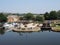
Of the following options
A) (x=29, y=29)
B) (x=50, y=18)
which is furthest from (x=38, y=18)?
(x=29, y=29)

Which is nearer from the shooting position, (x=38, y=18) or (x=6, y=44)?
(x=6, y=44)

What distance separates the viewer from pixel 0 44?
33.1ft

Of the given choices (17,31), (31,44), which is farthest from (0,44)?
(17,31)

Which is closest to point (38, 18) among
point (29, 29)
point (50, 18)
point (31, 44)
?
point (50, 18)

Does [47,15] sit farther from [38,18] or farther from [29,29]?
[29,29]

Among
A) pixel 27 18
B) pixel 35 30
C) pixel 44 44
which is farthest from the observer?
pixel 27 18

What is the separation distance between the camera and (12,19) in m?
28.9

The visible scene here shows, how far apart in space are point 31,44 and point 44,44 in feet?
2.52

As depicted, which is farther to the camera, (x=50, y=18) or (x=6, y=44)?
(x=50, y=18)

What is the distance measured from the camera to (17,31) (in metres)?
16.5

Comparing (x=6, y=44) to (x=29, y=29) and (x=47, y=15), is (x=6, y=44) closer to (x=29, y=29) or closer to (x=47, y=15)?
(x=29, y=29)

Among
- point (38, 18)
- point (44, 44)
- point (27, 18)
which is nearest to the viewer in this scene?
point (44, 44)

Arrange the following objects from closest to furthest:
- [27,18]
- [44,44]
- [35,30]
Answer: [44,44] < [35,30] < [27,18]

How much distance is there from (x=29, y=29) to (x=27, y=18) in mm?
12772
